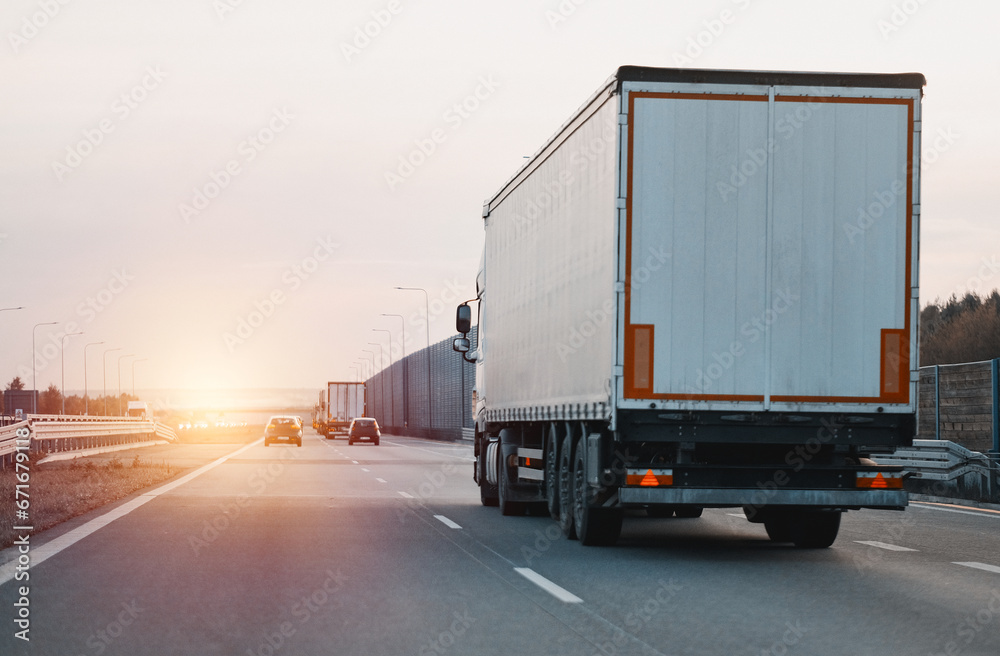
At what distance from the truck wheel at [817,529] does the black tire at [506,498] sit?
4616 mm

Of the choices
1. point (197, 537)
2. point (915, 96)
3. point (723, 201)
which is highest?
point (915, 96)

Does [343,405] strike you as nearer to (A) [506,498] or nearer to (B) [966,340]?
(B) [966,340]

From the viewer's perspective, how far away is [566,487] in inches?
544

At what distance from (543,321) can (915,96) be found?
4.93 metres

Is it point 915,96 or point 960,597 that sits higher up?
point 915,96

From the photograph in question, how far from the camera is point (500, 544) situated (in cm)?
1349

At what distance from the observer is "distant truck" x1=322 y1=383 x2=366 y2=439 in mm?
83812

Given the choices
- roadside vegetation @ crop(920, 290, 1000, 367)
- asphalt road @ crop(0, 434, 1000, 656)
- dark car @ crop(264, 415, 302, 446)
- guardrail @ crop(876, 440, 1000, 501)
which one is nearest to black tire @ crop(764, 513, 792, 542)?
asphalt road @ crop(0, 434, 1000, 656)

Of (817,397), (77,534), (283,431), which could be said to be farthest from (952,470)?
(283,431)

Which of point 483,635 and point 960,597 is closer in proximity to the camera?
point 483,635

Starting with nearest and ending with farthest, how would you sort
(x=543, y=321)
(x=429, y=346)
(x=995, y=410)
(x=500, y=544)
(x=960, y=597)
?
(x=960, y=597) → (x=500, y=544) → (x=543, y=321) → (x=995, y=410) → (x=429, y=346)

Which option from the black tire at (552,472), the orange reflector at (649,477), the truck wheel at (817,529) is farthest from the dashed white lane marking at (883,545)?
the black tire at (552,472)

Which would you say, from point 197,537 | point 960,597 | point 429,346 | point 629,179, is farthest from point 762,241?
point 429,346

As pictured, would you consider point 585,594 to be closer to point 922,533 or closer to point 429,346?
point 922,533
